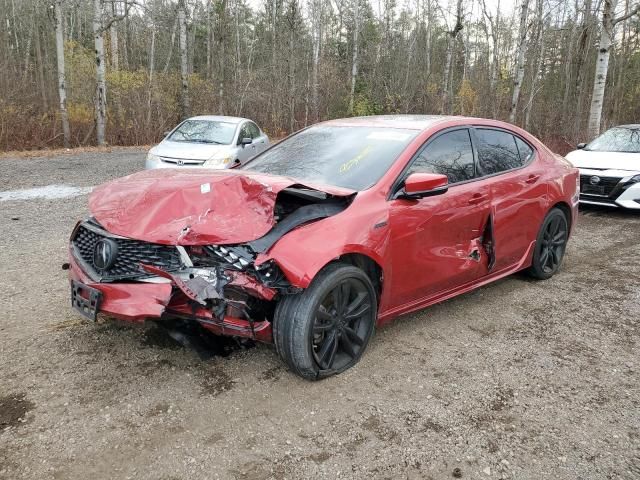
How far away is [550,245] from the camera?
5.38m

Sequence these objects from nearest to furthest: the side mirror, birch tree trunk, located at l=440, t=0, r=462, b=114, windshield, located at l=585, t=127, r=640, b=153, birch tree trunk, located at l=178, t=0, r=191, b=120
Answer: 1. the side mirror
2. windshield, located at l=585, t=127, r=640, b=153
3. birch tree trunk, located at l=440, t=0, r=462, b=114
4. birch tree trunk, located at l=178, t=0, r=191, b=120

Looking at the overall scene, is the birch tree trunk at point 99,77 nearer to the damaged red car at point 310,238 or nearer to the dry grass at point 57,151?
the dry grass at point 57,151

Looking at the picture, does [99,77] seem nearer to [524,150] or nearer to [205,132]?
[205,132]

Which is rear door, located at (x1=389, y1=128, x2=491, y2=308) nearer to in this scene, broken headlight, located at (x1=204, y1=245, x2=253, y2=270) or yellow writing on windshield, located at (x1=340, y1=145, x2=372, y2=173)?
yellow writing on windshield, located at (x1=340, y1=145, x2=372, y2=173)

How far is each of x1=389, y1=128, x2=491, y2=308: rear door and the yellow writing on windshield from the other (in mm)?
366

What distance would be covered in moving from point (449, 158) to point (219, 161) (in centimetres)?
688

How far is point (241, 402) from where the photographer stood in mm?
3098

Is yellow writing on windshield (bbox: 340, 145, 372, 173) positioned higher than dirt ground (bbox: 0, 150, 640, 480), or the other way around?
yellow writing on windshield (bbox: 340, 145, 372, 173)

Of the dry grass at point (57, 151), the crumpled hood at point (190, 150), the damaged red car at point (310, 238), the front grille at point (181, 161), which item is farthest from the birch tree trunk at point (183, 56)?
the damaged red car at point (310, 238)

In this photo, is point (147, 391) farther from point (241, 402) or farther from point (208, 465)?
point (208, 465)

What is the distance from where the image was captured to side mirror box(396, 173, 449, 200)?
3.56 m

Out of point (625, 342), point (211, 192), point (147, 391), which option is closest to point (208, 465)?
point (147, 391)

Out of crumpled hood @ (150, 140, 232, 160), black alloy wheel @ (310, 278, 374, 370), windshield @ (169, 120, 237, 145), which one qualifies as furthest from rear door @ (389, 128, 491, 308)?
windshield @ (169, 120, 237, 145)

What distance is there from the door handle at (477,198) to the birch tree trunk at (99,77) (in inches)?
633
